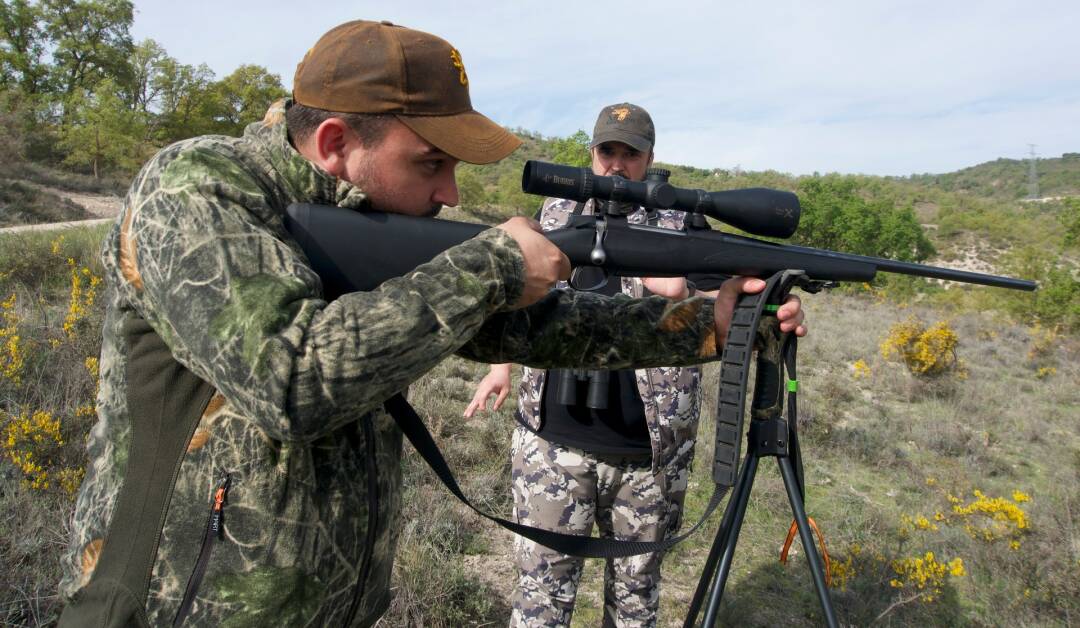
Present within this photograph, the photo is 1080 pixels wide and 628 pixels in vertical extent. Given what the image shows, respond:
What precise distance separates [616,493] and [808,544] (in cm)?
127

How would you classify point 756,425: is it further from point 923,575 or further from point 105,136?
point 105,136

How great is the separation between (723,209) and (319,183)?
1.20 metres

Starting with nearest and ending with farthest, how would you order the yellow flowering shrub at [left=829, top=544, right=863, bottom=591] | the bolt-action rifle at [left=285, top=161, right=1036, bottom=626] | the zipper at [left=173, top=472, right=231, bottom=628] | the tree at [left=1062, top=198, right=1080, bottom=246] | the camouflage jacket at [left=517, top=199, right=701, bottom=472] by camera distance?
the zipper at [left=173, top=472, right=231, bottom=628], the bolt-action rifle at [left=285, top=161, right=1036, bottom=626], the camouflage jacket at [left=517, top=199, right=701, bottom=472], the yellow flowering shrub at [left=829, top=544, right=863, bottom=591], the tree at [left=1062, top=198, right=1080, bottom=246]

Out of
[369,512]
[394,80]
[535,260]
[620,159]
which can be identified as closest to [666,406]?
[620,159]

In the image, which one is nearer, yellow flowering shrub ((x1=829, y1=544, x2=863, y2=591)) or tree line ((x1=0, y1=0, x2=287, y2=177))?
yellow flowering shrub ((x1=829, y1=544, x2=863, y2=591))

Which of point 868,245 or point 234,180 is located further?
point 868,245

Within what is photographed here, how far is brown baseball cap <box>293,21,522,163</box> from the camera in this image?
1.42m

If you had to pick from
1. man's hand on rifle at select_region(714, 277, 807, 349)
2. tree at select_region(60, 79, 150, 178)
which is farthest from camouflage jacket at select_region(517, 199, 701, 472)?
tree at select_region(60, 79, 150, 178)

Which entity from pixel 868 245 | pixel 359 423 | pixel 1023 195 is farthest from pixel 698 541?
pixel 1023 195

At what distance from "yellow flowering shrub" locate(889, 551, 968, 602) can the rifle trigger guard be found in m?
3.01

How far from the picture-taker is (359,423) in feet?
4.95

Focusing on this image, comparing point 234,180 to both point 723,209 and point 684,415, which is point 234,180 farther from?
point 684,415

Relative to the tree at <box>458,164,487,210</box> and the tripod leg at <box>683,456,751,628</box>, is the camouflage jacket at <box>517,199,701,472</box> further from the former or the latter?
the tree at <box>458,164,487,210</box>

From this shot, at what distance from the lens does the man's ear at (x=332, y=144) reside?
57.9 inches
